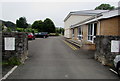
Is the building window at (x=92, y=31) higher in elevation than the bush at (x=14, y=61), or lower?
higher

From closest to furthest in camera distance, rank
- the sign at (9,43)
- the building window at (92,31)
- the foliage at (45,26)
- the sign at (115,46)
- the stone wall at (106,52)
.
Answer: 1. the sign at (115,46)
2. the stone wall at (106,52)
3. the sign at (9,43)
4. the building window at (92,31)
5. the foliage at (45,26)

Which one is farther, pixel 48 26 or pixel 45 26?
pixel 48 26

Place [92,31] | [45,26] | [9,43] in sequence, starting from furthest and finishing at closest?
[45,26] < [92,31] < [9,43]

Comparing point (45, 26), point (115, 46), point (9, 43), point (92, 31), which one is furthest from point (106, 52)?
point (45, 26)

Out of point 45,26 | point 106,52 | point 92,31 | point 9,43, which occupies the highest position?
point 45,26

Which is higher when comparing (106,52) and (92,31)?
(92,31)

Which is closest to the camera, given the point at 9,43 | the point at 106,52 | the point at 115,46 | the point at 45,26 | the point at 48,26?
the point at 115,46

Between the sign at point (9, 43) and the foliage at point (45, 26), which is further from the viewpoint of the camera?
the foliage at point (45, 26)

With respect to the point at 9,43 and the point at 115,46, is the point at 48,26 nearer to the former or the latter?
the point at 9,43

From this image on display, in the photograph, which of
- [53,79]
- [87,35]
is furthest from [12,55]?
[87,35]

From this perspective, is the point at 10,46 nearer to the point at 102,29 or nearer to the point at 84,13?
the point at 102,29

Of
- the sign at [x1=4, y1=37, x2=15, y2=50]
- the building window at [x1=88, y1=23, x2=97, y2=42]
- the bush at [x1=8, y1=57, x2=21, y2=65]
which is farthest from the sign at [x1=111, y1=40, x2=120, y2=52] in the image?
the building window at [x1=88, y1=23, x2=97, y2=42]

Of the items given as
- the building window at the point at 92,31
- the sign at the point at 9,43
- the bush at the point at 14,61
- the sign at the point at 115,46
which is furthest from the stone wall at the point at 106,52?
the building window at the point at 92,31

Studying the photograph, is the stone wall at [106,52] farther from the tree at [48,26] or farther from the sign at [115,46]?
the tree at [48,26]
